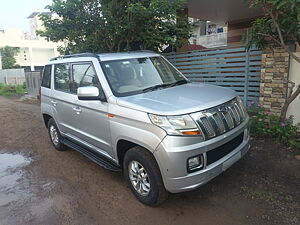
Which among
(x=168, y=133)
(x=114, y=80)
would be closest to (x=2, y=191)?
(x=114, y=80)

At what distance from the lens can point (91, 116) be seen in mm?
3488

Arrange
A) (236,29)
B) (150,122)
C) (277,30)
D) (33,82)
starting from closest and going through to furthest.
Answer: (150,122), (277,30), (236,29), (33,82)

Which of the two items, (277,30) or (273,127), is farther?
(273,127)

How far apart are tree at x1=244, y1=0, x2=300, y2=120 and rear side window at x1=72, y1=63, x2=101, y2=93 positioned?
2.75 meters

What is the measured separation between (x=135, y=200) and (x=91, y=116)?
136 cm

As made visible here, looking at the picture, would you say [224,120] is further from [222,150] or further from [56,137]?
[56,137]

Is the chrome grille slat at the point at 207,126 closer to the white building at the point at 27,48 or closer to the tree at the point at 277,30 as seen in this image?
the tree at the point at 277,30

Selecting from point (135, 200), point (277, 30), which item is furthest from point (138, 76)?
point (277, 30)

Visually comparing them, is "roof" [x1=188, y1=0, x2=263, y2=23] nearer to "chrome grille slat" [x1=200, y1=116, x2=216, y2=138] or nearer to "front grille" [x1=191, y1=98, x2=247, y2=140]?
"front grille" [x1=191, y1=98, x2=247, y2=140]

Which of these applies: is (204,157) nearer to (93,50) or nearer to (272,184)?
(272,184)

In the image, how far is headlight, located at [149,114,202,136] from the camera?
97.2 inches

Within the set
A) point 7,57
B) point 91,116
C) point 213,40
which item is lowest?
point 91,116

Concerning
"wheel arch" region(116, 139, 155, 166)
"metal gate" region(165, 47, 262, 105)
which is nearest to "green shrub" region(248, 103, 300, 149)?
"metal gate" region(165, 47, 262, 105)

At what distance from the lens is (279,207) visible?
107 inches
